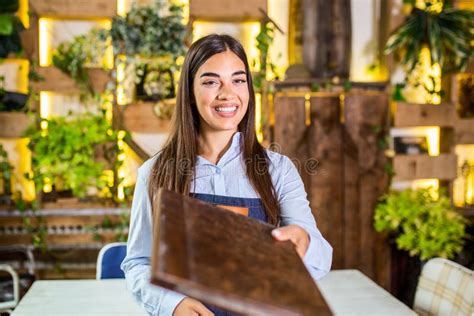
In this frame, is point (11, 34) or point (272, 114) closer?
point (11, 34)

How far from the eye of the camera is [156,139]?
3643 mm

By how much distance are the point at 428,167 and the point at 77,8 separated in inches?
101

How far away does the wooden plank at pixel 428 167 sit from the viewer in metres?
3.67

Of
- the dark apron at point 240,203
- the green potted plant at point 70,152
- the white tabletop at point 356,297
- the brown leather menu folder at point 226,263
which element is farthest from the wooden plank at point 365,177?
the brown leather menu folder at point 226,263

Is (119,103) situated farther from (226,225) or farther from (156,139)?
(226,225)

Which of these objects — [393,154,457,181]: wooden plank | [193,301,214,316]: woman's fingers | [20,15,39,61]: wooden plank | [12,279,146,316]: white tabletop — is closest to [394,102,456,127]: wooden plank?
[393,154,457,181]: wooden plank

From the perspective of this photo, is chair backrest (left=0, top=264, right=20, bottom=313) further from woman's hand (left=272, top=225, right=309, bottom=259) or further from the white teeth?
woman's hand (left=272, top=225, right=309, bottom=259)

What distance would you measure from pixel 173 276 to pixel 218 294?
6cm

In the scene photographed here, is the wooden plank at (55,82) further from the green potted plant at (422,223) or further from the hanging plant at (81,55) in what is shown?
the green potted plant at (422,223)

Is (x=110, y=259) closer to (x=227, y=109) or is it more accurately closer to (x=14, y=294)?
(x=14, y=294)

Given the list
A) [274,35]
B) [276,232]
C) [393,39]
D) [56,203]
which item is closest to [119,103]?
[56,203]

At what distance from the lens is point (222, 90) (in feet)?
4.06

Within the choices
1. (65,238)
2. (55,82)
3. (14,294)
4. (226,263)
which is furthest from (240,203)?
(55,82)

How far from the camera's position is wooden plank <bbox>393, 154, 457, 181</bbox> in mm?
3668
